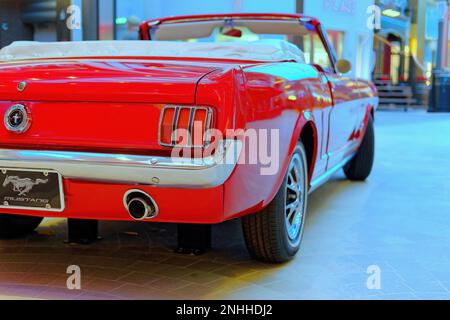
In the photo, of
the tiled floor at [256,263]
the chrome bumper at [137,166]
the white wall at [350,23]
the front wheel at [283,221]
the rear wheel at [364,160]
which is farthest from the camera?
the white wall at [350,23]

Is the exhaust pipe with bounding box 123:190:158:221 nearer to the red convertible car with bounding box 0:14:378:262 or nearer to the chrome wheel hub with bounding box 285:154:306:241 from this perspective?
the red convertible car with bounding box 0:14:378:262

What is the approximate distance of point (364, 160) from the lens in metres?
4.90

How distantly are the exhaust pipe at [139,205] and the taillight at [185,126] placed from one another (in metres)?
0.21

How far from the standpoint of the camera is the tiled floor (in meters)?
2.37

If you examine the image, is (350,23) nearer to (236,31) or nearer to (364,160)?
(364,160)

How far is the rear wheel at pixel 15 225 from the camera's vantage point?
3.02 meters

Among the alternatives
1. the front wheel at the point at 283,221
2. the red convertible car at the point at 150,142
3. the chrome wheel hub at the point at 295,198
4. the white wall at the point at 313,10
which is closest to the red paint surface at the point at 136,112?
the red convertible car at the point at 150,142

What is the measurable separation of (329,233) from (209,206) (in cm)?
139

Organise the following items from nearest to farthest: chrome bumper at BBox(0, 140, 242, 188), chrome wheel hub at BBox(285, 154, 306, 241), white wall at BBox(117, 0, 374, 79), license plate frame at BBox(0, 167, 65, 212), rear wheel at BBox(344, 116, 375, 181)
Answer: chrome bumper at BBox(0, 140, 242, 188)
license plate frame at BBox(0, 167, 65, 212)
chrome wheel hub at BBox(285, 154, 306, 241)
rear wheel at BBox(344, 116, 375, 181)
white wall at BBox(117, 0, 374, 79)

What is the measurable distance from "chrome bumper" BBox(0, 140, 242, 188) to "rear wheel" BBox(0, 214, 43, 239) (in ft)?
3.23

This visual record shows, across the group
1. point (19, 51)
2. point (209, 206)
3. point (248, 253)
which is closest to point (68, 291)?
point (209, 206)

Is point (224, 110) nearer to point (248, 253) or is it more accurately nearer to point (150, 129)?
point (150, 129)

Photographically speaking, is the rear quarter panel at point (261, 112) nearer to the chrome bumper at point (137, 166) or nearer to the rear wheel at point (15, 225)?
the chrome bumper at point (137, 166)

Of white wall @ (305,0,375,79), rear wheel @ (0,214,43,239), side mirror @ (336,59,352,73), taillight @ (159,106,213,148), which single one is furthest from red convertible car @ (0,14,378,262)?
white wall @ (305,0,375,79)
